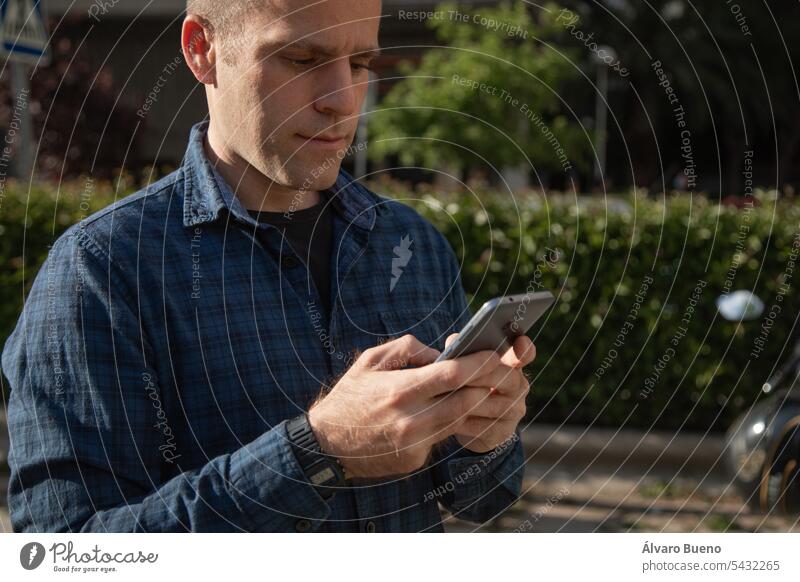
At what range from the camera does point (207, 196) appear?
1.72 meters

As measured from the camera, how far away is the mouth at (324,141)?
166cm

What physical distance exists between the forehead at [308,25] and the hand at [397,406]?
551 millimetres

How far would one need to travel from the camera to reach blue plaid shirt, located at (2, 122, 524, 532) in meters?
1.48

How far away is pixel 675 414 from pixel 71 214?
3.90 metres

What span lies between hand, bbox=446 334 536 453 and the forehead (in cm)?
56

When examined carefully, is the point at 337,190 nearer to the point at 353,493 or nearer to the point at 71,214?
the point at 353,493

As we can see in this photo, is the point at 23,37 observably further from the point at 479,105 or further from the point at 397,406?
the point at 479,105

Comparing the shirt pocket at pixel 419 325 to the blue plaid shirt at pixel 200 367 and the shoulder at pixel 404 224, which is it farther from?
the shoulder at pixel 404 224

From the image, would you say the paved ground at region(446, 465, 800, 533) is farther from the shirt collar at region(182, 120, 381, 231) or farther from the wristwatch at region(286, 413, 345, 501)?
the wristwatch at region(286, 413, 345, 501)

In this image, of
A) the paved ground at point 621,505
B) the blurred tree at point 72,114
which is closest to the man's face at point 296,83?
the paved ground at point 621,505

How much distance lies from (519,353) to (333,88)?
0.58 meters

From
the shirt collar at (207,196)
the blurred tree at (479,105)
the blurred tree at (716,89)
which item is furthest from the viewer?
the blurred tree at (716,89)

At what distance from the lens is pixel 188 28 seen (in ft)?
5.47

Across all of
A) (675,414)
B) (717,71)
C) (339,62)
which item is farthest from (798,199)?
(717,71)
